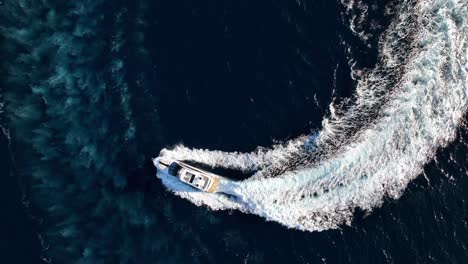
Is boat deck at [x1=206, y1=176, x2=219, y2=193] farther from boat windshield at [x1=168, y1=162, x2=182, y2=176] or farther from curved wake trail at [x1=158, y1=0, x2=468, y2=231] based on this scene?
boat windshield at [x1=168, y1=162, x2=182, y2=176]

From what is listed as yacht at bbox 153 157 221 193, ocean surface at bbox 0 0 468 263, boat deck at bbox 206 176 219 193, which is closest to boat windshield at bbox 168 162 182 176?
yacht at bbox 153 157 221 193

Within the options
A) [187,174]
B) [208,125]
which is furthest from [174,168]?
[208,125]

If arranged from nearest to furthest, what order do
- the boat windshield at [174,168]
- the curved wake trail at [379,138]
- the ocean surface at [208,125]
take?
the boat windshield at [174,168] → the ocean surface at [208,125] → the curved wake trail at [379,138]

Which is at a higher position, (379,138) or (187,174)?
(379,138)

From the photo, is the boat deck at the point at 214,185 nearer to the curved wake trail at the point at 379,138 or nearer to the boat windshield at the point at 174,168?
the curved wake trail at the point at 379,138

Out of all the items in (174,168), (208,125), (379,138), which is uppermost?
(379,138)

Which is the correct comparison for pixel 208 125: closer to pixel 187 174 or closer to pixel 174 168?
pixel 187 174

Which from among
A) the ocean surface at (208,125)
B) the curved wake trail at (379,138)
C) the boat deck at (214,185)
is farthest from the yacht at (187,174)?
the curved wake trail at (379,138)
